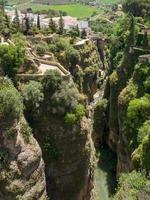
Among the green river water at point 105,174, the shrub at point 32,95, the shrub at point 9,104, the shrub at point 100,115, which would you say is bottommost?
the green river water at point 105,174

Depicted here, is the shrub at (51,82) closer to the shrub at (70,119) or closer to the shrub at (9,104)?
the shrub at (70,119)

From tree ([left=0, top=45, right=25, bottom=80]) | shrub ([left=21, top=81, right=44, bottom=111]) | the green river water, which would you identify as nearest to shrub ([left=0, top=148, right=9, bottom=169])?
shrub ([left=21, top=81, right=44, bottom=111])

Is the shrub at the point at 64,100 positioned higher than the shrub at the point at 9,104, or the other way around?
the shrub at the point at 9,104

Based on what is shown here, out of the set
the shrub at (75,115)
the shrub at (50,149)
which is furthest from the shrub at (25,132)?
the shrub at (75,115)

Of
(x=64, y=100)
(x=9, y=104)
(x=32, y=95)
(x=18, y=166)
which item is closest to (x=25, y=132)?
(x=9, y=104)

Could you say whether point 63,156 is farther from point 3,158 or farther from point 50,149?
point 3,158

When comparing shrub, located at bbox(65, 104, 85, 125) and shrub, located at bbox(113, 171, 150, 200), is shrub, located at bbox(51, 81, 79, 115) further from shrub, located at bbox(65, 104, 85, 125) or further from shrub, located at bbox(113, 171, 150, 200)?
shrub, located at bbox(113, 171, 150, 200)
